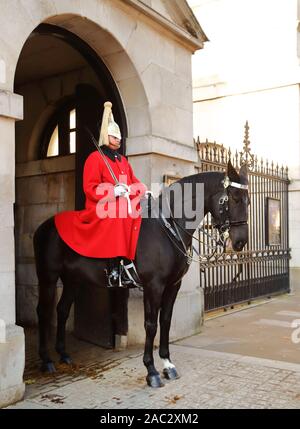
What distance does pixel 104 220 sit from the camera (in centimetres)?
500

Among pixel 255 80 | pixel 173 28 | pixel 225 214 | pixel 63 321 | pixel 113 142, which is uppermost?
pixel 255 80

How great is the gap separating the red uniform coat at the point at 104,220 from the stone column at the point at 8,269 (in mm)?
896

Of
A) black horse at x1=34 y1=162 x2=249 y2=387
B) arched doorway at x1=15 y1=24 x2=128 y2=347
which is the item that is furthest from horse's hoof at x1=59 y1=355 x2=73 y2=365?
arched doorway at x1=15 y1=24 x2=128 y2=347

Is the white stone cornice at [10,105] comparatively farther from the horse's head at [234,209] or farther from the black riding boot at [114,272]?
the horse's head at [234,209]

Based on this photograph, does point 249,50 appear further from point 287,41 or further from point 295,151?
point 295,151

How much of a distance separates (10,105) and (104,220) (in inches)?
57.6

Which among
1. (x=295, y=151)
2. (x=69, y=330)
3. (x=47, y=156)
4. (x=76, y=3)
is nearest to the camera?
(x=76, y=3)

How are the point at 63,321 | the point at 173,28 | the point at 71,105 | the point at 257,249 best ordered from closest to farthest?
the point at 63,321
the point at 173,28
the point at 71,105
the point at 257,249

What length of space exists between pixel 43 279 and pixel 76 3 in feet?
10.4

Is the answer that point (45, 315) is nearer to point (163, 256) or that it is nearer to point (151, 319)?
point (151, 319)

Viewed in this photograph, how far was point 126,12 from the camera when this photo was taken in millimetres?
6203

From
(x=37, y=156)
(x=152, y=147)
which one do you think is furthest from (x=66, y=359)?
(x=37, y=156)

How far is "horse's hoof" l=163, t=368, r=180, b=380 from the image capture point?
5.10 metres
